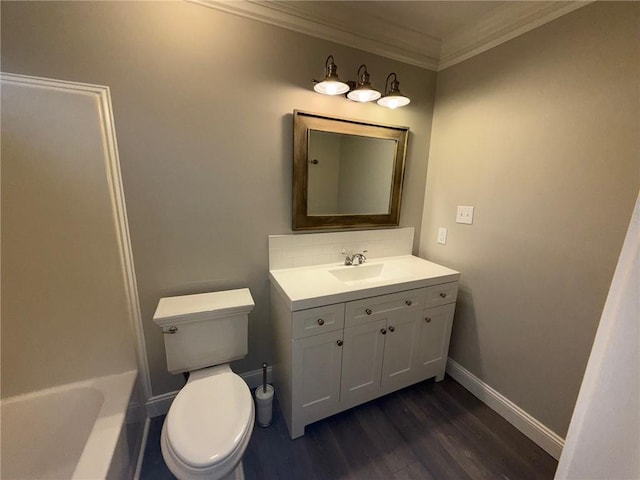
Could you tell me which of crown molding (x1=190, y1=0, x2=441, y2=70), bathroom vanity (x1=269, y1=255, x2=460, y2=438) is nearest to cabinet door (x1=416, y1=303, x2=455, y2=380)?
bathroom vanity (x1=269, y1=255, x2=460, y2=438)

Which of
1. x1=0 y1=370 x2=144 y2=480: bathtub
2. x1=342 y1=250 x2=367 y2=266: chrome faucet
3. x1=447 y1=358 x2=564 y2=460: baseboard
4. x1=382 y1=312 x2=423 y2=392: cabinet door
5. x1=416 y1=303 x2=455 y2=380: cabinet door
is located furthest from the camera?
x1=342 y1=250 x2=367 y2=266: chrome faucet

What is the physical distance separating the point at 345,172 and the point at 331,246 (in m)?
0.54

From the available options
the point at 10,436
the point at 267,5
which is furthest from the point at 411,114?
the point at 10,436

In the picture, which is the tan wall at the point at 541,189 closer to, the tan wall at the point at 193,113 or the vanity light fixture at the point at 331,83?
the tan wall at the point at 193,113

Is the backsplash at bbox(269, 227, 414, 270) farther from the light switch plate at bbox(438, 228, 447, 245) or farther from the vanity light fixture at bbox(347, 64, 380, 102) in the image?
the vanity light fixture at bbox(347, 64, 380, 102)

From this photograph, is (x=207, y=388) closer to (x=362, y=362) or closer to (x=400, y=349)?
(x=362, y=362)

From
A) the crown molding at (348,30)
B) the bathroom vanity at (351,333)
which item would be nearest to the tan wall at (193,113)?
the crown molding at (348,30)

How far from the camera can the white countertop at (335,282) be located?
4.28 ft

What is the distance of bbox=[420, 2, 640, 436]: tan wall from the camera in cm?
112

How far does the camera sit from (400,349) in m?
1.61

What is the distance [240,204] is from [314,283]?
0.66 meters

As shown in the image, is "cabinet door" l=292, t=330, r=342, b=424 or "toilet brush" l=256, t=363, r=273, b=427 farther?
"toilet brush" l=256, t=363, r=273, b=427

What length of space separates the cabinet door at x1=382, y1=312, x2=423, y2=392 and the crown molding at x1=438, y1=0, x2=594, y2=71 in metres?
1.72

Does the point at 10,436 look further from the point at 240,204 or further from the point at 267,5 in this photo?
→ the point at 267,5
